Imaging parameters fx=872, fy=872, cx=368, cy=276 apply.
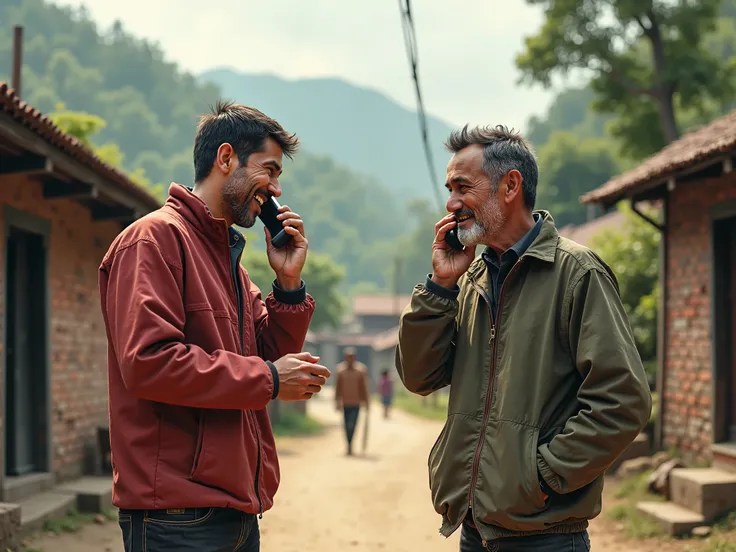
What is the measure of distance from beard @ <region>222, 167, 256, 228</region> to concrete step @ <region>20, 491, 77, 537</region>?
5258mm

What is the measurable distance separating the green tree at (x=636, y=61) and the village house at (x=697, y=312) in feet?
32.6

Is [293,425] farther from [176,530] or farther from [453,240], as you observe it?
[176,530]

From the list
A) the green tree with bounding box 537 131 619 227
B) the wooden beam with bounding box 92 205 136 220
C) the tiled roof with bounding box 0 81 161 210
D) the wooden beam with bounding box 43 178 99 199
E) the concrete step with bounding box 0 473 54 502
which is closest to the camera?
the tiled roof with bounding box 0 81 161 210

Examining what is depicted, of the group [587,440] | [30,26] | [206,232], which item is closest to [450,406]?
[587,440]

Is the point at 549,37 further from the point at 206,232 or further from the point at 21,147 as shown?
the point at 206,232

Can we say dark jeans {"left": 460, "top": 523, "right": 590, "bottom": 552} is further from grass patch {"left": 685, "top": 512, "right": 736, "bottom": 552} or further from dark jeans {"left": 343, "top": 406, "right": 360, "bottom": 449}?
dark jeans {"left": 343, "top": 406, "right": 360, "bottom": 449}

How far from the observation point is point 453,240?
3.15 meters

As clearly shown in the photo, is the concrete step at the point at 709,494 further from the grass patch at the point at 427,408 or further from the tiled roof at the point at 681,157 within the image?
the grass patch at the point at 427,408

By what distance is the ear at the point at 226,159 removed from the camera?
2795 millimetres

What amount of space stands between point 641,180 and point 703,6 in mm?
12619

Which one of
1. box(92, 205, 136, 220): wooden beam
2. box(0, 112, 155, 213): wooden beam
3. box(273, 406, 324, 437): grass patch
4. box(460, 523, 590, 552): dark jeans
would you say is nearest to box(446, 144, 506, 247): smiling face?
box(460, 523, 590, 552): dark jeans

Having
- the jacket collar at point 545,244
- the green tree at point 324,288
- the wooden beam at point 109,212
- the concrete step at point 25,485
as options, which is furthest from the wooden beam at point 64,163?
the green tree at point 324,288

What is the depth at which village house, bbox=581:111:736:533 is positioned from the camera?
862cm

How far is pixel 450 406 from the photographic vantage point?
9.93 feet
